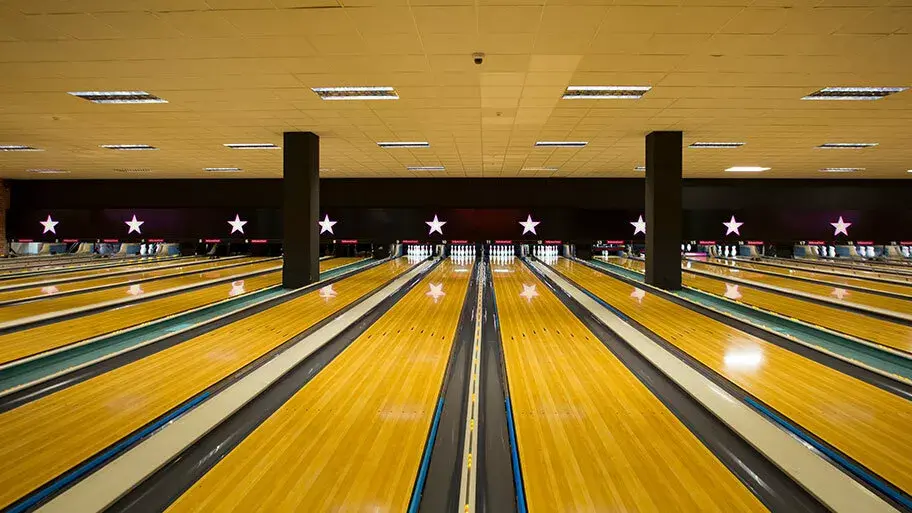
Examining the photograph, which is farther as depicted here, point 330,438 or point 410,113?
point 410,113

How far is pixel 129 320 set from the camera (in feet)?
18.1

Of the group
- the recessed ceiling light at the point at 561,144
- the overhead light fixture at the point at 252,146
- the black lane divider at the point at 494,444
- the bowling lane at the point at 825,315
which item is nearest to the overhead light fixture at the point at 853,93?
the bowling lane at the point at 825,315

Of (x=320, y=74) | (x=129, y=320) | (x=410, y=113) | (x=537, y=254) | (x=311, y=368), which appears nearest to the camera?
(x=311, y=368)

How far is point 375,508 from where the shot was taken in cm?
200

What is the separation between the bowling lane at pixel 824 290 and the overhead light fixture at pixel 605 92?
3.99 m

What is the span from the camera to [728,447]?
8.47 ft

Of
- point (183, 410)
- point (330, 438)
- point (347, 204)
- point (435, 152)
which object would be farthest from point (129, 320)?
point (347, 204)

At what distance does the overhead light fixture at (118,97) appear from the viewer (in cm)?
586

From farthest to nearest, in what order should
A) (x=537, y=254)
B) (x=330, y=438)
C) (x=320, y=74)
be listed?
1. (x=537, y=254)
2. (x=320, y=74)
3. (x=330, y=438)

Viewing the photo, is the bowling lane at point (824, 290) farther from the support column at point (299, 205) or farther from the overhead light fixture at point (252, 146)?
the overhead light fixture at point (252, 146)

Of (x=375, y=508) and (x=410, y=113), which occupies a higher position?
(x=410, y=113)

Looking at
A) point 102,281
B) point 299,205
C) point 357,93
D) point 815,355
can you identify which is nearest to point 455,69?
point 357,93

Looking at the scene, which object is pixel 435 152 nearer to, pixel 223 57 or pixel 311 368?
pixel 223 57

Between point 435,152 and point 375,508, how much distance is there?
8253 mm
